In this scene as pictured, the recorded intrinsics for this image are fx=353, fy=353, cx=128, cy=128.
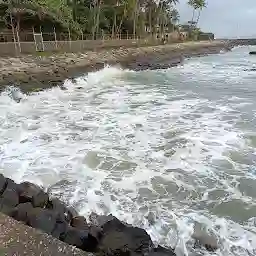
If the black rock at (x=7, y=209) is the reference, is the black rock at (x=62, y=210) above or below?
below

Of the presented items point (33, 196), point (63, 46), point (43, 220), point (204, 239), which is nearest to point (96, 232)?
point (43, 220)

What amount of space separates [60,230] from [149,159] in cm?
374

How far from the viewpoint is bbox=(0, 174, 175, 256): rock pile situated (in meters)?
3.98

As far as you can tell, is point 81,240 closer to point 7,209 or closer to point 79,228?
point 79,228

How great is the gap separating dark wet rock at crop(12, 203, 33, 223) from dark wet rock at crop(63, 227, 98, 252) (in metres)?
0.63

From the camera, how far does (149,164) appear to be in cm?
741

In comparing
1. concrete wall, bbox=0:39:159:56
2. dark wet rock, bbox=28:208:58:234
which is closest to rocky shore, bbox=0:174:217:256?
dark wet rock, bbox=28:208:58:234

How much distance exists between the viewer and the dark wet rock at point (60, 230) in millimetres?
4133

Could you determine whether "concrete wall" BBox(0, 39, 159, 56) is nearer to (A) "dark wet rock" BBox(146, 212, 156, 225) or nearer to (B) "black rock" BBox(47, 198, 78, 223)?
(B) "black rock" BBox(47, 198, 78, 223)

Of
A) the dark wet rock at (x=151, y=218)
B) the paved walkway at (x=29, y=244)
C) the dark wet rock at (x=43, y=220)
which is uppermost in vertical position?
the paved walkway at (x=29, y=244)

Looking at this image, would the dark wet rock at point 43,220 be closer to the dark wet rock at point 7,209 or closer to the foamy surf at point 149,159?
the dark wet rock at point 7,209

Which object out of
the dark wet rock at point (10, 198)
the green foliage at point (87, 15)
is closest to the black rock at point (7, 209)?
the dark wet rock at point (10, 198)

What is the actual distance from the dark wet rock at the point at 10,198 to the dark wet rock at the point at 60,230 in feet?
3.01

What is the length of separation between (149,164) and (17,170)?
2.71 meters
